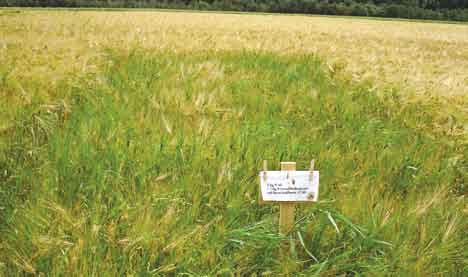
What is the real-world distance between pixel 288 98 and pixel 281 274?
1.89 m

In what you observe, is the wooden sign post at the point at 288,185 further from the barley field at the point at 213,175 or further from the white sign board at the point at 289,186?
the barley field at the point at 213,175

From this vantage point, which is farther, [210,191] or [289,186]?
[210,191]

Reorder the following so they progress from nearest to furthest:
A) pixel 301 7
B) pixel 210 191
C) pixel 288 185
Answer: pixel 288 185
pixel 210 191
pixel 301 7

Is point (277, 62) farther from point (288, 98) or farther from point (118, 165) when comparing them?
point (118, 165)

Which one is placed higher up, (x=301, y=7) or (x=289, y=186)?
(x=301, y=7)

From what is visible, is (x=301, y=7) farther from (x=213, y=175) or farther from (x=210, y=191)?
(x=210, y=191)

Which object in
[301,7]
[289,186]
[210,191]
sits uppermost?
[301,7]

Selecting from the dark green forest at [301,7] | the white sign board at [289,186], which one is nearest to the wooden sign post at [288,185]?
the white sign board at [289,186]

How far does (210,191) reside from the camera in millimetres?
1555

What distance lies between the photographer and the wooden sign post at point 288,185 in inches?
51.0

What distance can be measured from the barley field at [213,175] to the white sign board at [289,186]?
0.14 m

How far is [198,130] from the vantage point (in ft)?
6.81

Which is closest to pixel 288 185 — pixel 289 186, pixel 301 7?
pixel 289 186

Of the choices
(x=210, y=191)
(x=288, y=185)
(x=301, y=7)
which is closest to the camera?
(x=288, y=185)
